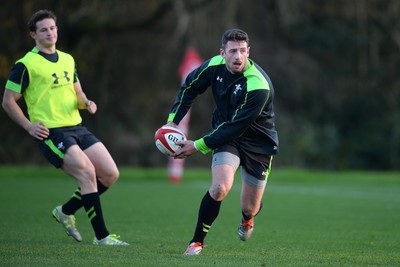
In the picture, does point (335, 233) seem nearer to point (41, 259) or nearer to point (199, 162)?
point (41, 259)

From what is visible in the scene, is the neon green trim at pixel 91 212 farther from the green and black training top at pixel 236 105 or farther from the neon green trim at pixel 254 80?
the neon green trim at pixel 254 80

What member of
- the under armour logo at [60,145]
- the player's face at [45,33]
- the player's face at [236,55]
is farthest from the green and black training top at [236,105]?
the player's face at [45,33]

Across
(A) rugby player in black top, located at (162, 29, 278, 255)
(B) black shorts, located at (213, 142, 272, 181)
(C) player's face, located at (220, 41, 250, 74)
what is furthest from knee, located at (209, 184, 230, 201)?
(C) player's face, located at (220, 41, 250, 74)

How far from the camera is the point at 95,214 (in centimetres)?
871

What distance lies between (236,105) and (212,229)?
3.00 metres

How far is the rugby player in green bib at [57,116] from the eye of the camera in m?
8.66

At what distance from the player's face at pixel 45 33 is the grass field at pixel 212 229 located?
2.00m

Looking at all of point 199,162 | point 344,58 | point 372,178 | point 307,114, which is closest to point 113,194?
point 372,178

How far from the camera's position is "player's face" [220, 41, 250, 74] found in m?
7.84

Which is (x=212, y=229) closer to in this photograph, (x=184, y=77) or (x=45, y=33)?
(x=45, y=33)

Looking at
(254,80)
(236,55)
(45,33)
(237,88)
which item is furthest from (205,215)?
(45,33)

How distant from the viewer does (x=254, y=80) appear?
798cm

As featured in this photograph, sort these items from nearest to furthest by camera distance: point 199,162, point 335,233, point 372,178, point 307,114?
point 335,233 → point 372,178 → point 199,162 → point 307,114

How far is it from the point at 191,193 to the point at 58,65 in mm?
9037
